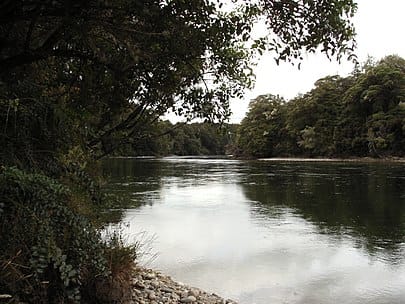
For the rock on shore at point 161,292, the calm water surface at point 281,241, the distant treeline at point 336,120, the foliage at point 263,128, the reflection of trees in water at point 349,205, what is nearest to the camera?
the rock on shore at point 161,292

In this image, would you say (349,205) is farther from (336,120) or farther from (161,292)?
(336,120)

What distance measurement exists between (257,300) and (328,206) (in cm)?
1046

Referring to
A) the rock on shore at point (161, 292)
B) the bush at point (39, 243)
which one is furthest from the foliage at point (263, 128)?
the bush at point (39, 243)

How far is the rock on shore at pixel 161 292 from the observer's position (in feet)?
17.1

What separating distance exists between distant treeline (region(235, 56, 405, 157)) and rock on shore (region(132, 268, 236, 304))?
5282cm

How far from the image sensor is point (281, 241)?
11.0 m

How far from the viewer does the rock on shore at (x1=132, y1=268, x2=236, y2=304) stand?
523 cm

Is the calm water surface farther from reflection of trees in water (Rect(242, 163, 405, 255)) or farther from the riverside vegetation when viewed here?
the riverside vegetation

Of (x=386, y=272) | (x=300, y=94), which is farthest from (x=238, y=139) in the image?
(x=386, y=272)

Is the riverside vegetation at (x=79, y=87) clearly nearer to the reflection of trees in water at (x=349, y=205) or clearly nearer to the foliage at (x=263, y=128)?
the reflection of trees in water at (x=349, y=205)

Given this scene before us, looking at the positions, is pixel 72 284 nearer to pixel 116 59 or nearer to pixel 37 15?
pixel 116 59

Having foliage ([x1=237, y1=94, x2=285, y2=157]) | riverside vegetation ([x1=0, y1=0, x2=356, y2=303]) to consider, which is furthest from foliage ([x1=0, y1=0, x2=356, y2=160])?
foliage ([x1=237, y1=94, x2=285, y2=157])

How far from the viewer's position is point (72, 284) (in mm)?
4020

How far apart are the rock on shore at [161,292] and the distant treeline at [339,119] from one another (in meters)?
52.8
